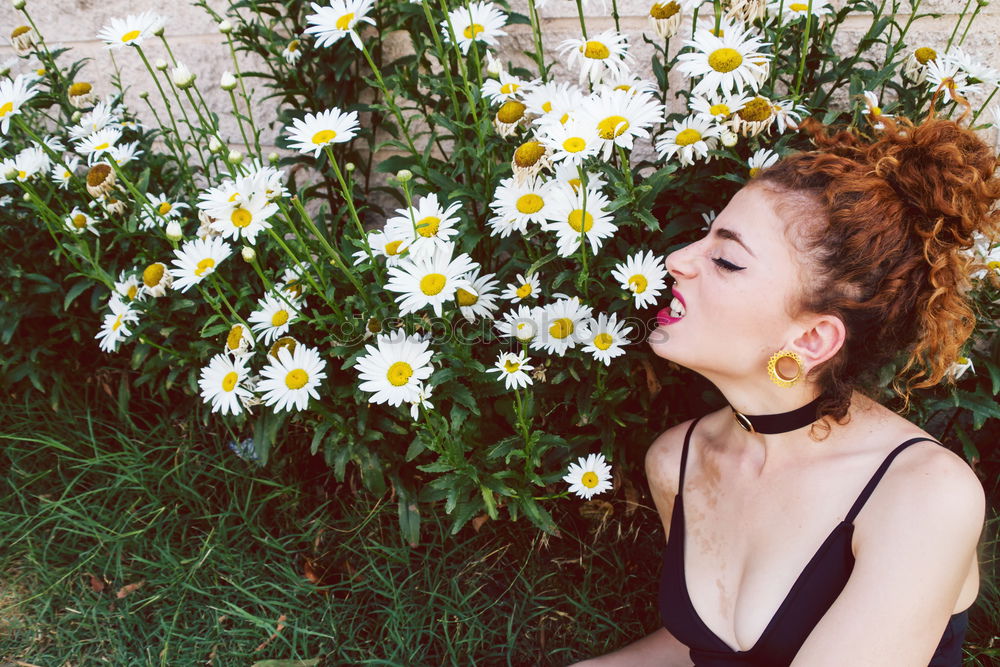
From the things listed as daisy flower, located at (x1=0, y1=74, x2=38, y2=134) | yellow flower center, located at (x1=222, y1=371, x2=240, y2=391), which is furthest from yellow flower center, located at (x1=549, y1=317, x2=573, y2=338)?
daisy flower, located at (x1=0, y1=74, x2=38, y2=134)

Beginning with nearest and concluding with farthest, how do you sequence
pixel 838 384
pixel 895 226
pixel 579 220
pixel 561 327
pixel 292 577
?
pixel 895 226
pixel 838 384
pixel 579 220
pixel 561 327
pixel 292 577

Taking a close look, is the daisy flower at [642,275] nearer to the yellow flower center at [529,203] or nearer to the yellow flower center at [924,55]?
the yellow flower center at [529,203]

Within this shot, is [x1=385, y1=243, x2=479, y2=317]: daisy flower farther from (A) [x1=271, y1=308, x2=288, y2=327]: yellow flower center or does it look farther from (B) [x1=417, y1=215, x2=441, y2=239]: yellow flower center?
(A) [x1=271, y1=308, x2=288, y2=327]: yellow flower center

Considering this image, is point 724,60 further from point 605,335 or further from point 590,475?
point 590,475

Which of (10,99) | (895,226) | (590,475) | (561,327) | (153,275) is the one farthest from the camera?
(10,99)

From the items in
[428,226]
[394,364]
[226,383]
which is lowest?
[226,383]

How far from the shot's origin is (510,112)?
1570mm

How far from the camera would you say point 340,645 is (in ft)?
6.44

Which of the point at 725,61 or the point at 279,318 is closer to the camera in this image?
the point at 725,61

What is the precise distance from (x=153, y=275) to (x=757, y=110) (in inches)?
55.2

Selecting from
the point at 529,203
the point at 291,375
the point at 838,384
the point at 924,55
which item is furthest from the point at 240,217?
the point at 924,55

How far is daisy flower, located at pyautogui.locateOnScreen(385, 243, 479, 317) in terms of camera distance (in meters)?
1.49

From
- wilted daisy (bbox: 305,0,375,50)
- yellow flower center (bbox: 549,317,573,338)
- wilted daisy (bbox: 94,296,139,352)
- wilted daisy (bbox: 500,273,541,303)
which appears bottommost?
wilted daisy (bbox: 94,296,139,352)

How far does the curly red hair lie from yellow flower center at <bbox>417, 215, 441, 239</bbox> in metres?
0.63
